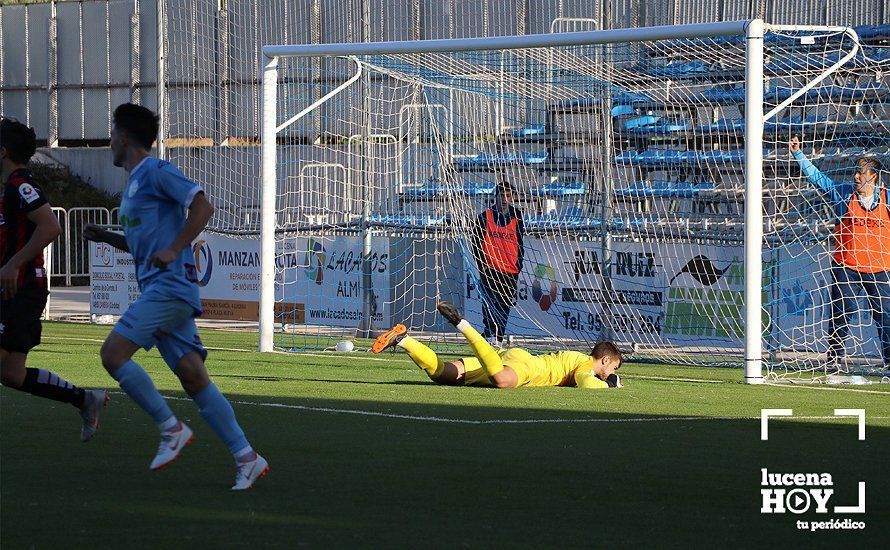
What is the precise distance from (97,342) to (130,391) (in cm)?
1158

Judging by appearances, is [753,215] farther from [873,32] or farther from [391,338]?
[873,32]

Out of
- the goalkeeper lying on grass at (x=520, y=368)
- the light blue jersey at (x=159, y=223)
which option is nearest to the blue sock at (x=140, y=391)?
the light blue jersey at (x=159, y=223)

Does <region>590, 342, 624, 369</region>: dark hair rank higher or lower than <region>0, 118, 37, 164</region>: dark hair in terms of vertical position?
lower

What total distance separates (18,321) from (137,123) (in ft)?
6.97

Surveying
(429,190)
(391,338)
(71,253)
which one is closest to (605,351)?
(391,338)

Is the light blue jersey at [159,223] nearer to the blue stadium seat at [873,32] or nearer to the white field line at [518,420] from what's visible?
the white field line at [518,420]

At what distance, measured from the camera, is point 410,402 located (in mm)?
11164

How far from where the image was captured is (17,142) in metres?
9.02

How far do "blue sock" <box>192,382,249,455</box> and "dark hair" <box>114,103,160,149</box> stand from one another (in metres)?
1.34

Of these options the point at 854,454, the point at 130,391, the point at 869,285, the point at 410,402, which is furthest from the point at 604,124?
the point at 130,391

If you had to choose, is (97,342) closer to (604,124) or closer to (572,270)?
(572,270)

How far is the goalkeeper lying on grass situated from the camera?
477 inches

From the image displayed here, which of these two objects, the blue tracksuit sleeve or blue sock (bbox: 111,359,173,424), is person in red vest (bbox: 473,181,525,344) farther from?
blue sock (bbox: 111,359,173,424)

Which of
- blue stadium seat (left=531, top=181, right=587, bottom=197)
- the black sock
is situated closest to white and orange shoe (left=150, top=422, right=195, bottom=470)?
the black sock
